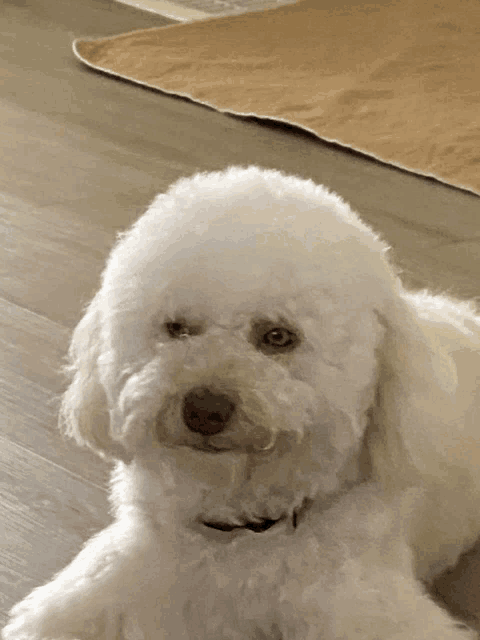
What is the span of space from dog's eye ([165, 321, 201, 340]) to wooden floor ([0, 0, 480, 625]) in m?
0.55

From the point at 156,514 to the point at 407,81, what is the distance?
2703 mm

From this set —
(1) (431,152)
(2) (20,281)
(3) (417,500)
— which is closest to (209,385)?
(3) (417,500)

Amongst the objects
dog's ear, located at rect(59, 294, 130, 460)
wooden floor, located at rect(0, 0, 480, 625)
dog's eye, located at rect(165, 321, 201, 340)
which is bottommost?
wooden floor, located at rect(0, 0, 480, 625)

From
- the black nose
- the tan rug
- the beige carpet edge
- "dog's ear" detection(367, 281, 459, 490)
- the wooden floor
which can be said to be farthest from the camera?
the tan rug

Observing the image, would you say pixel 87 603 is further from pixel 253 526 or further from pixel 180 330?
pixel 180 330

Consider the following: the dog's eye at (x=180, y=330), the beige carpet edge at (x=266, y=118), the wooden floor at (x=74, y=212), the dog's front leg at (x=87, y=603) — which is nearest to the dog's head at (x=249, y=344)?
the dog's eye at (x=180, y=330)

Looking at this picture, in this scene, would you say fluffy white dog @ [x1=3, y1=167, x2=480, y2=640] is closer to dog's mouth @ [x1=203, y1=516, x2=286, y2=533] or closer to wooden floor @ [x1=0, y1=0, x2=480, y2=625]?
dog's mouth @ [x1=203, y1=516, x2=286, y2=533]

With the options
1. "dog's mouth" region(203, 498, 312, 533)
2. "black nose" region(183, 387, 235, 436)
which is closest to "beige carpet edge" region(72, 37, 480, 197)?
"dog's mouth" region(203, 498, 312, 533)

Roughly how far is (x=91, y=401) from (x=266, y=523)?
0.25 meters

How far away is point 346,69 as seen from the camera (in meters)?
3.76

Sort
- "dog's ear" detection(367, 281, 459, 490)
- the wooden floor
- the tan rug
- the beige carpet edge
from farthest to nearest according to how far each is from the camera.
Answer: the tan rug
the beige carpet edge
the wooden floor
"dog's ear" detection(367, 281, 459, 490)

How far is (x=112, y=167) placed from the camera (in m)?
3.02

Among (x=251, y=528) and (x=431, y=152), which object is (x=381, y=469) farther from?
(x=431, y=152)

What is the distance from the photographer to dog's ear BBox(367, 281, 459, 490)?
1188 millimetres
